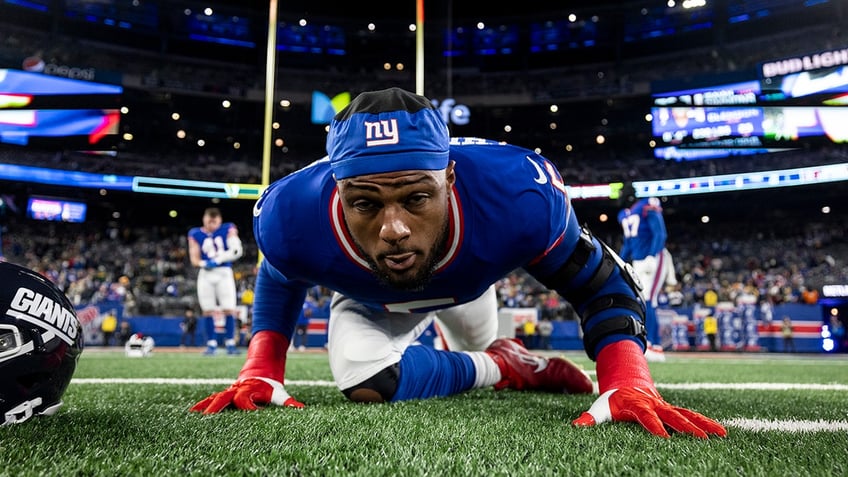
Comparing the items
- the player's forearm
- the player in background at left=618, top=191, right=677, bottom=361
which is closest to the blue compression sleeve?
the player's forearm

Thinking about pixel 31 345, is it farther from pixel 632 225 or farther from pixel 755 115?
pixel 755 115

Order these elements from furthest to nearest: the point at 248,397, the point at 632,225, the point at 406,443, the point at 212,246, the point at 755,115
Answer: the point at 755,115
the point at 212,246
the point at 632,225
the point at 248,397
the point at 406,443

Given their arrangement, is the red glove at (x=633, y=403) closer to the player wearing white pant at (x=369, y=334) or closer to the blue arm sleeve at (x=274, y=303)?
Answer: the player wearing white pant at (x=369, y=334)

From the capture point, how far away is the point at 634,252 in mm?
6492

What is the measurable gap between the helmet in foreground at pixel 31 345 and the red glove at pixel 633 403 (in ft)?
4.45

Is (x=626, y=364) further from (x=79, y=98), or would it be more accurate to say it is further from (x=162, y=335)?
(x=79, y=98)

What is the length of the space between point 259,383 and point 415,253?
829 mm

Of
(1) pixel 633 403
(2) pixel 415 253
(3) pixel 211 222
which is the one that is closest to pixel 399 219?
(2) pixel 415 253

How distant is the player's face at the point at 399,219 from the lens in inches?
55.5

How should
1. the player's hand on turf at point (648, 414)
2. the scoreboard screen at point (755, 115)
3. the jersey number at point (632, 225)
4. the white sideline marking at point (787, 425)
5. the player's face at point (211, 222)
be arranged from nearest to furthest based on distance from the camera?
the player's hand on turf at point (648, 414), the white sideline marking at point (787, 425), the jersey number at point (632, 225), the player's face at point (211, 222), the scoreboard screen at point (755, 115)

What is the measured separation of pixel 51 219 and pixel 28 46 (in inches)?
227

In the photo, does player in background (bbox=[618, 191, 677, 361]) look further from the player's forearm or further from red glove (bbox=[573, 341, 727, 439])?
the player's forearm

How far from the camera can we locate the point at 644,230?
6.40 m

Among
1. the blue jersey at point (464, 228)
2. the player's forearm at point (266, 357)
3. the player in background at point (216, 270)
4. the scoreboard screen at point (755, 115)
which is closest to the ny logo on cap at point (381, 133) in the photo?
the blue jersey at point (464, 228)
